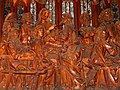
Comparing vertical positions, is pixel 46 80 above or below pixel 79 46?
below

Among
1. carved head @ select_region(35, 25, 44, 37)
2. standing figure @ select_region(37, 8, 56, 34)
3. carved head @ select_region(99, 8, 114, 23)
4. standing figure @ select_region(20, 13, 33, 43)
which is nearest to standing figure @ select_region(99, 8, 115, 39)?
carved head @ select_region(99, 8, 114, 23)

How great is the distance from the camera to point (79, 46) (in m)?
6.53

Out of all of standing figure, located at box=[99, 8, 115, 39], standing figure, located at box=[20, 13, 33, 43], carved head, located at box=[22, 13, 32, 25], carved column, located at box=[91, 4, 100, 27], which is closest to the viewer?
standing figure, located at box=[99, 8, 115, 39]

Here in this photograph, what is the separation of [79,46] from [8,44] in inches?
63.8

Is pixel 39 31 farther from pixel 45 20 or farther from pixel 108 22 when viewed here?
pixel 108 22

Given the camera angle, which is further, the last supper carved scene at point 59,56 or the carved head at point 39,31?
the carved head at point 39,31

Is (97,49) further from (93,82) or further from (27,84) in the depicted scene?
(27,84)

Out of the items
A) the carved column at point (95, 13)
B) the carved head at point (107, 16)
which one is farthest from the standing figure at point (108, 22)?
the carved column at point (95, 13)

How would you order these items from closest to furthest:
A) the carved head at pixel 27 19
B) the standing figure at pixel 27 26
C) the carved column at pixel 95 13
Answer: the standing figure at pixel 27 26 < the carved head at pixel 27 19 < the carved column at pixel 95 13

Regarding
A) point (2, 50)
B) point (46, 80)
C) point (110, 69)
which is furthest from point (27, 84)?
point (110, 69)

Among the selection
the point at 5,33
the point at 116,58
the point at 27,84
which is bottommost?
the point at 27,84

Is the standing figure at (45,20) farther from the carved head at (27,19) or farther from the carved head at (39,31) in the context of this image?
the carved head at (27,19)

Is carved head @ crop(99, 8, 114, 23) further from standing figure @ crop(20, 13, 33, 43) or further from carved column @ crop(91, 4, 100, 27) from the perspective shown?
carved column @ crop(91, 4, 100, 27)

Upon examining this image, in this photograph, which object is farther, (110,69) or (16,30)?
(16,30)
